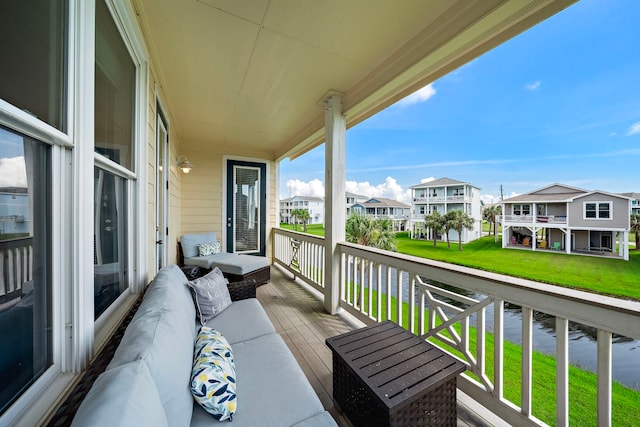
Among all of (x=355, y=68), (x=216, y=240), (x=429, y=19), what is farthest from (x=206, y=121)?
(x=429, y=19)

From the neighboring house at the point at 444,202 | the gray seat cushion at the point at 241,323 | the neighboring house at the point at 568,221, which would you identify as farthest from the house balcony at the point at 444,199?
the gray seat cushion at the point at 241,323

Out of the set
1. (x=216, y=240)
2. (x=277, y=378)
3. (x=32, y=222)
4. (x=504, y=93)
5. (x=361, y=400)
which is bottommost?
(x=361, y=400)

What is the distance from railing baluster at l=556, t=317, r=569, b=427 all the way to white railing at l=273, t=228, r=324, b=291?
2562 mm

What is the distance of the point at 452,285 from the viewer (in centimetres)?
171

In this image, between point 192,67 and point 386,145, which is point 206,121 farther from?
point 386,145

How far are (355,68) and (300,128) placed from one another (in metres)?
1.84

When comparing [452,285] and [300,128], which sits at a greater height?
[300,128]

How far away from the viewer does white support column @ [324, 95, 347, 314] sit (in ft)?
9.53

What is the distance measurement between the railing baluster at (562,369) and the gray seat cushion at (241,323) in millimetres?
1659

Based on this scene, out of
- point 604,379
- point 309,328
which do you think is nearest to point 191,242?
point 309,328

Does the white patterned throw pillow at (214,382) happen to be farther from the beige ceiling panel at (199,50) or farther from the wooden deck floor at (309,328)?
the beige ceiling panel at (199,50)

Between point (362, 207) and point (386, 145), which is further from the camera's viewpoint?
point (386, 145)

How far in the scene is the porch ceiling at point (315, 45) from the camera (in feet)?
5.46

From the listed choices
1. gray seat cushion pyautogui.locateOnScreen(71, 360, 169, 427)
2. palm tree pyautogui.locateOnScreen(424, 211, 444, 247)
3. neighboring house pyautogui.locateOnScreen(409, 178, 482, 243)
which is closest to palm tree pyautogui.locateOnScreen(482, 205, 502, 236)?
neighboring house pyautogui.locateOnScreen(409, 178, 482, 243)
